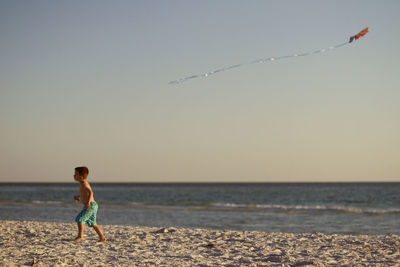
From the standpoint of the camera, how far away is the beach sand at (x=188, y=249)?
7199 mm

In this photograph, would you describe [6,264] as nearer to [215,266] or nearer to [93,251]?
[93,251]

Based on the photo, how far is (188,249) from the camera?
28.0 feet

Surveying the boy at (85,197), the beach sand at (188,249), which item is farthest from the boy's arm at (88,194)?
the beach sand at (188,249)

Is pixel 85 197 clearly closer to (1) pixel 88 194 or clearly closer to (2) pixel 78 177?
(1) pixel 88 194

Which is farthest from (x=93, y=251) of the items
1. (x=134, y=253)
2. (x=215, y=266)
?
(x=215, y=266)

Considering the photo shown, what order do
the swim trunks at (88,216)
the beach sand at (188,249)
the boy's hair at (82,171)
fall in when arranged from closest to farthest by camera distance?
1. the beach sand at (188,249)
2. the boy's hair at (82,171)
3. the swim trunks at (88,216)

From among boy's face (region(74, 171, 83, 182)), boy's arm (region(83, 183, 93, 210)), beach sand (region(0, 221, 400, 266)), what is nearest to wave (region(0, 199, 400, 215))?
beach sand (region(0, 221, 400, 266))

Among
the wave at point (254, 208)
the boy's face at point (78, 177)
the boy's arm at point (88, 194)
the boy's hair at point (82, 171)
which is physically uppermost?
the boy's hair at point (82, 171)

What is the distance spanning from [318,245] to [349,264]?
2.08 metres

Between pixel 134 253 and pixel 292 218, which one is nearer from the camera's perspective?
pixel 134 253

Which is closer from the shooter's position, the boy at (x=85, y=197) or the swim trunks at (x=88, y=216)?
the boy at (x=85, y=197)

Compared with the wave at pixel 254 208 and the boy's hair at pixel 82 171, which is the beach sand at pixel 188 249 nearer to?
the boy's hair at pixel 82 171

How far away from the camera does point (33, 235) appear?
10352 mm

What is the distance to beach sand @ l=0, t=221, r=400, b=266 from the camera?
23.6 feet
